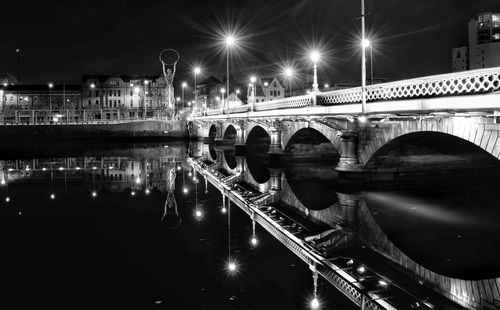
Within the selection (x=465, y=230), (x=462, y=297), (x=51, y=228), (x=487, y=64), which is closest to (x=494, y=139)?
(x=465, y=230)

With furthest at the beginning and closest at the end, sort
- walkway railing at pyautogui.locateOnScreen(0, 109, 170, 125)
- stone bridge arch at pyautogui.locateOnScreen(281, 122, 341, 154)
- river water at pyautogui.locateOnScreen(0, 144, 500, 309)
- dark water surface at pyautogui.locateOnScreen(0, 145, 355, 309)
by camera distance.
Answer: walkway railing at pyautogui.locateOnScreen(0, 109, 170, 125) → stone bridge arch at pyautogui.locateOnScreen(281, 122, 341, 154) → river water at pyautogui.locateOnScreen(0, 144, 500, 309) → dark water surface at pyautogui.locateOnScreen(0, 145, 355, 309)

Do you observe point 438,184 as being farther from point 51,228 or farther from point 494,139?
point 51,228

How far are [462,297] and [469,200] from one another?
1377 cm

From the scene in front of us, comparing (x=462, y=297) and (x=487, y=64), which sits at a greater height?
(x=487, y=64)

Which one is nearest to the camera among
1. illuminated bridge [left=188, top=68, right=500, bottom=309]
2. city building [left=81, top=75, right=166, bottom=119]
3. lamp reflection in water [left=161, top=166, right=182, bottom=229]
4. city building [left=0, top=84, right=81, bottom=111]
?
illuminated bridge [left=188, top=68, right=500, bottom=309]

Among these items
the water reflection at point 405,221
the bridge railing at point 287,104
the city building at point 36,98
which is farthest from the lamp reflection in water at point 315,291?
the city building at point 36,98

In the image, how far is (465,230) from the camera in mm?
16922

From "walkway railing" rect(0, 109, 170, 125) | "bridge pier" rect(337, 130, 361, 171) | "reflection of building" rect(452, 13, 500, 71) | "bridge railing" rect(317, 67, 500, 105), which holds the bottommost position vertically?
"bridge pier" rect(337, 130, 361, 171)

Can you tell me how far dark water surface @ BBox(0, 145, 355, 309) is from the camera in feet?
34.7

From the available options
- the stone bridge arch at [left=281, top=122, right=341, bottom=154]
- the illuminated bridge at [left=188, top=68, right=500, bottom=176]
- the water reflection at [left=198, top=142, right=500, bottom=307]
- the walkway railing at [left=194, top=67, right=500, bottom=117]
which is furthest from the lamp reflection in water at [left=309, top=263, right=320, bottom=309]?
the stone bridge arch at [left=281, top=122, right=341, bottom=154]

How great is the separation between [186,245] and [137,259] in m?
2.01

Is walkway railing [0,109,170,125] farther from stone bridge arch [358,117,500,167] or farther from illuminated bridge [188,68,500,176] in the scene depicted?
stone bridge arch [358,117,500,167]

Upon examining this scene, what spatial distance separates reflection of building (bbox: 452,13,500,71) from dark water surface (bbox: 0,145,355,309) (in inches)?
4097

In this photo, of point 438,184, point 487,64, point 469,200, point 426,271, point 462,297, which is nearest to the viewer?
point 462,297
